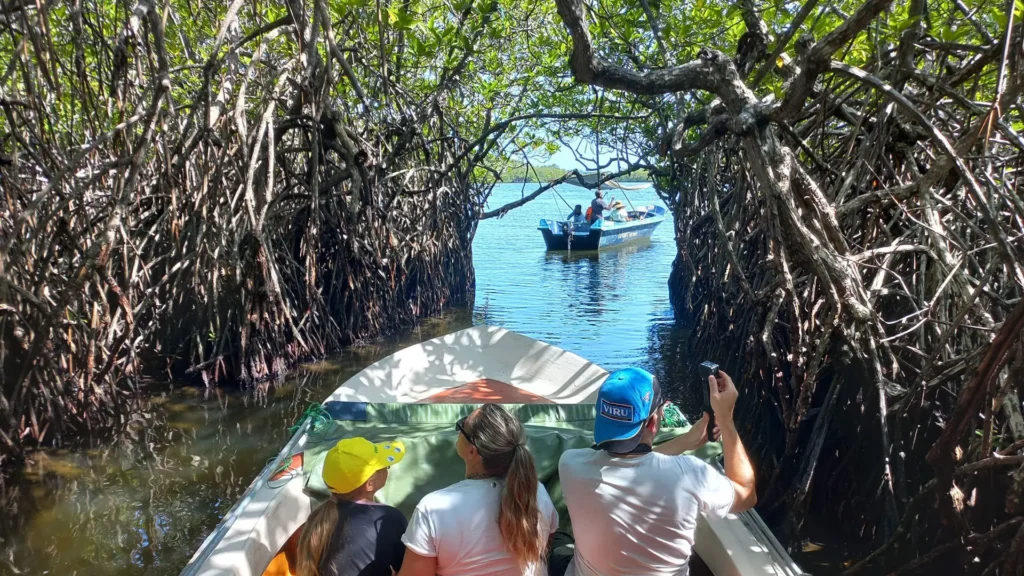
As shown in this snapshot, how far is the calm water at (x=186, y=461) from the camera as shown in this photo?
368 cm

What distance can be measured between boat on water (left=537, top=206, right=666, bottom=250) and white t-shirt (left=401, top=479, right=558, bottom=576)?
1585 cm

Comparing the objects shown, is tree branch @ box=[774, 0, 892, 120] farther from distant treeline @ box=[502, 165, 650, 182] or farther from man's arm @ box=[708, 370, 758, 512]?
distant treeline @ box=[502, 165, 650, 182]

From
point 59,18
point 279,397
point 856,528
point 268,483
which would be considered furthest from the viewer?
point 279,397

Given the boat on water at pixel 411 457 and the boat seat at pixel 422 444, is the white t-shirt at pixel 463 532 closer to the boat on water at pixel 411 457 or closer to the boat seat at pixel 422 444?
the boat on water at pixel 411 457

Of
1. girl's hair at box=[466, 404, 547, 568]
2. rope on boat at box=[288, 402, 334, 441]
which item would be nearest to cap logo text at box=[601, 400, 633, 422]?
girl's hair at box=[466, 404, 547, 568]

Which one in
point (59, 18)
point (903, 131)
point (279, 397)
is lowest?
point (279, 397)

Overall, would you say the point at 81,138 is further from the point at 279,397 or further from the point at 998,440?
the point at 998,440

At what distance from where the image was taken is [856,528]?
3.65 meters

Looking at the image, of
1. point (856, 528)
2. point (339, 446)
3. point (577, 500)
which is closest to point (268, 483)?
point (339, 446)

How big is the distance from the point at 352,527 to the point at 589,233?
631 inches

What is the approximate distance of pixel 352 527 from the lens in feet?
6.51

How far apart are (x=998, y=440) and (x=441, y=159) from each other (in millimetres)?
7364

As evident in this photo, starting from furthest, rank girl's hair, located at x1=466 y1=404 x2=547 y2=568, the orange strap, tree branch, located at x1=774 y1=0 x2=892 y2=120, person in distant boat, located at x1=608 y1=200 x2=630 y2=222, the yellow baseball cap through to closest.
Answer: person in distant boat, located at x1=608 y1=200 x2=630 y2=222
the orange strap
tree branch, located at x1=774 y1=0 x2=892 y2=120
the yellow baseball cap
girl's hair, located at x1=466 y1=404 x2=547 y2=568

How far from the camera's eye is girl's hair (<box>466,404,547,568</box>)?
1882 mm
